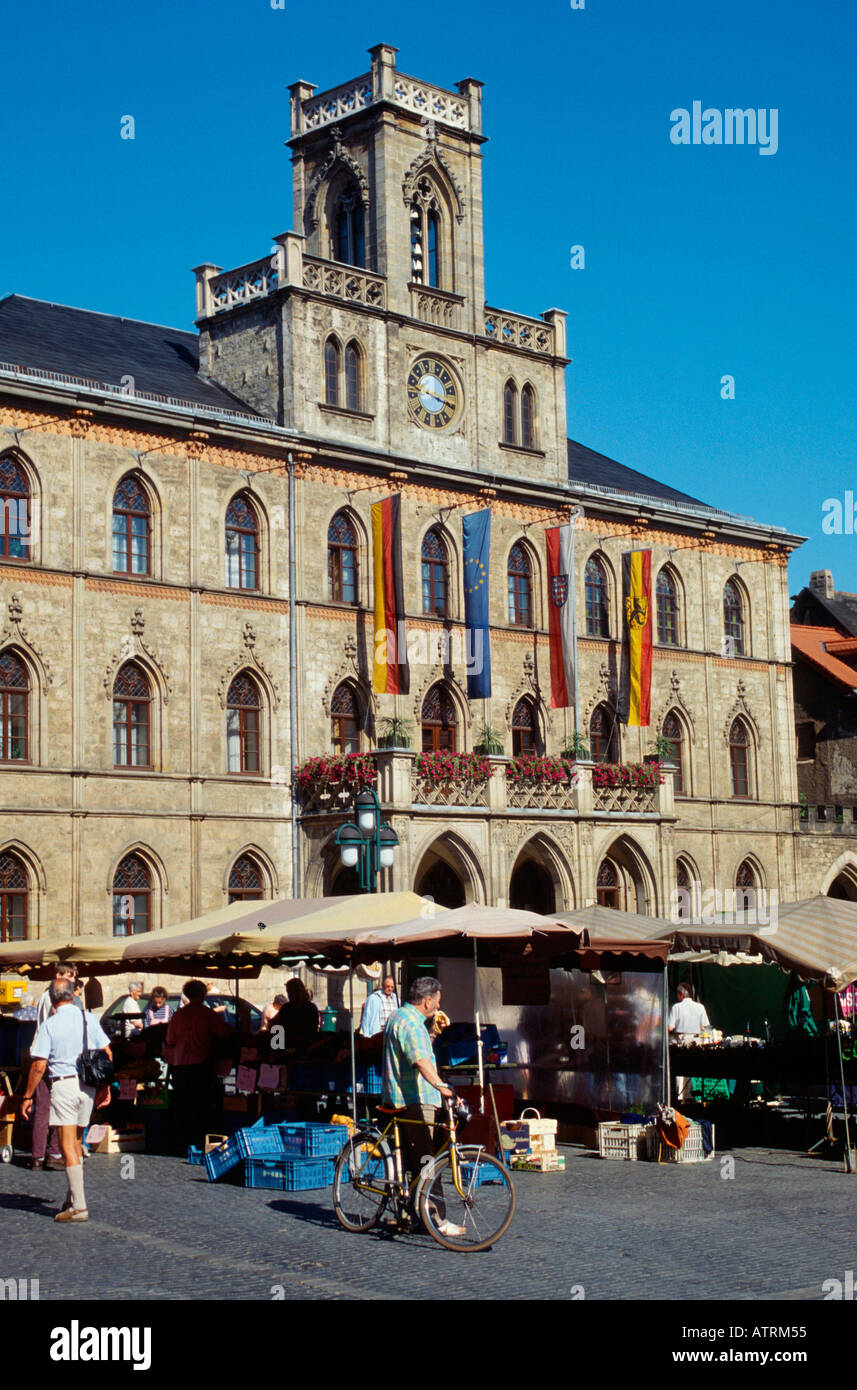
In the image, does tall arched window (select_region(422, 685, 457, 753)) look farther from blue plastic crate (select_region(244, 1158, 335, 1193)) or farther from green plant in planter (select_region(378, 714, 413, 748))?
blue plastic crate (select_region(244, 1158, 335, 1193))

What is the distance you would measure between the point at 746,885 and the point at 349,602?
1355 centimetres

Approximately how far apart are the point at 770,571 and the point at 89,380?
796 inches

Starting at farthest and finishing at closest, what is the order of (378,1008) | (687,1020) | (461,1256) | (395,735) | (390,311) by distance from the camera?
1. (390,311)
2. (395,735)
3. (687,1020)
4. (378,1008)
5. (461,1256)

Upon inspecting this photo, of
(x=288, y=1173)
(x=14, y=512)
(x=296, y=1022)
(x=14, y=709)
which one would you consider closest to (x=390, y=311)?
(x=14, y=512)

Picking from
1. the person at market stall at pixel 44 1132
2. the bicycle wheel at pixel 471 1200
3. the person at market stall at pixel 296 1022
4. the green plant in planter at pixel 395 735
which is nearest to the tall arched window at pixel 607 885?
the green plant in planter at pixel 395 735

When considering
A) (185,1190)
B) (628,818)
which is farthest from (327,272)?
(185,1190)

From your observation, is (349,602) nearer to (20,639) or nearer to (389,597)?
(389,597)

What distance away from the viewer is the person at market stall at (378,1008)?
68.4 ft

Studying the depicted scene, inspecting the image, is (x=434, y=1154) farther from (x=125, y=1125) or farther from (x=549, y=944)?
(x=125, y=1125)

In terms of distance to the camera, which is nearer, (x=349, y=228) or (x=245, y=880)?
(x=245, y=880)

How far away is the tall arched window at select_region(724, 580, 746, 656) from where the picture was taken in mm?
45406

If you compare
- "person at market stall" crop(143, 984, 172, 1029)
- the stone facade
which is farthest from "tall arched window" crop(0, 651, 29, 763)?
"person at market stall" crop(143, 984, 172, 1029)

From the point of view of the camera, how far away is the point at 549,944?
17688mm

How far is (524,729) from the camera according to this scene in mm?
40000
